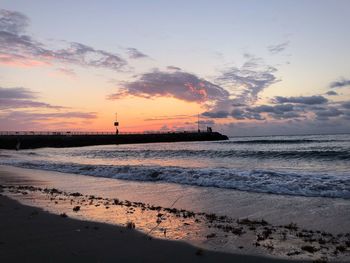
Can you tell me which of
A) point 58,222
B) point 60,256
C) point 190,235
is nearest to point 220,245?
point 190,235

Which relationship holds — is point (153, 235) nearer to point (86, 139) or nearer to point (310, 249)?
point (310, 249)

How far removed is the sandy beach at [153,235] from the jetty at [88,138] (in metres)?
66.7

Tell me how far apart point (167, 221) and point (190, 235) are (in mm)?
1524

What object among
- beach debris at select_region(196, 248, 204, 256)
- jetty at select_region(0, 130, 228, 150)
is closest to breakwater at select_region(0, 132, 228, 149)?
jetty at select_region(0, 130, 228, 150)

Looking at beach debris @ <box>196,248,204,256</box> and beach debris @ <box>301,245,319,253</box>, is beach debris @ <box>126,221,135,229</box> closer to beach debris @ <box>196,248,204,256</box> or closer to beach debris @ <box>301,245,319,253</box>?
beach debris @ <box>196,248,204,256</box>

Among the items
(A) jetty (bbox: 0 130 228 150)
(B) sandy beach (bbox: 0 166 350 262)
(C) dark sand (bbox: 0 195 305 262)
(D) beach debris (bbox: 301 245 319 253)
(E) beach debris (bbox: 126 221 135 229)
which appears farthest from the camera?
(A) jetty (bbox: 0 130 228 150)

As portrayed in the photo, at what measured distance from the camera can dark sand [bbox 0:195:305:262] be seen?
5938mm

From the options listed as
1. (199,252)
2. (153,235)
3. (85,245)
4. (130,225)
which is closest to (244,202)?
(130,225)

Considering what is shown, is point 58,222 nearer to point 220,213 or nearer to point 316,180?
point 220,213

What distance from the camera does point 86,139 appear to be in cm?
9700

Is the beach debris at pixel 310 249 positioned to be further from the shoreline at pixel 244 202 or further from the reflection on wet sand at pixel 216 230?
the shoreline at pixel 244 202

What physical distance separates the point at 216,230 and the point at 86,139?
91853 millimetres

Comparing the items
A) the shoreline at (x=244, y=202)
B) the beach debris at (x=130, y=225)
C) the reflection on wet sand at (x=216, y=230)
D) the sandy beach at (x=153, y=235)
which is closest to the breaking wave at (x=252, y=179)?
the shoreline at (x=244, y=202)

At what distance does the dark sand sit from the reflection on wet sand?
0.49 meters
